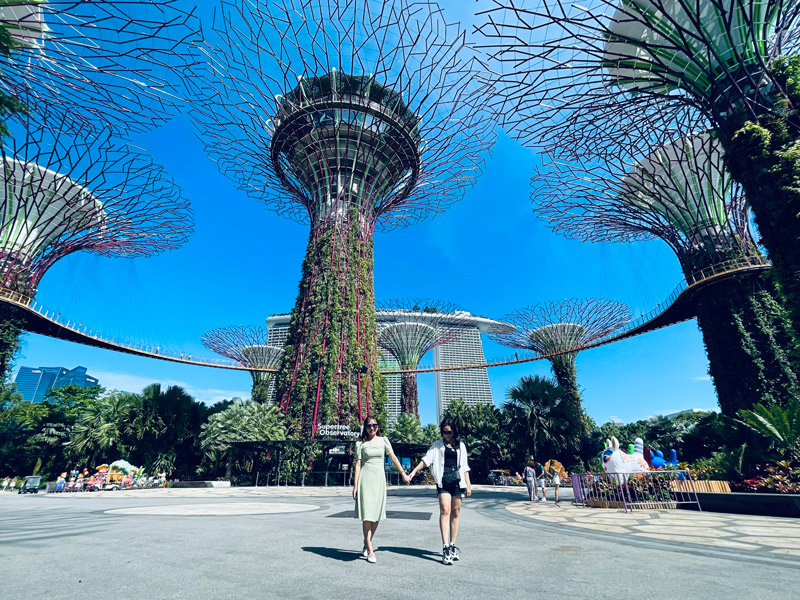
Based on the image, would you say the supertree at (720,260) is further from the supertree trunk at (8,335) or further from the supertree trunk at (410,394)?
the supertree trunk at (8,335)

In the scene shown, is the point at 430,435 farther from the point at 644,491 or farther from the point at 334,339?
the point at 644,491

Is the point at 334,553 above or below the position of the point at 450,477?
below

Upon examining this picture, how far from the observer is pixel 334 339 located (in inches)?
1243

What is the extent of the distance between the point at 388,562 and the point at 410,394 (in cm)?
4187

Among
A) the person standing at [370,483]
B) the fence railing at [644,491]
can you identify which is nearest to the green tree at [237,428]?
the fence railing at [644,491]

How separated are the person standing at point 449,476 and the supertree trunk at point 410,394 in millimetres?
41219

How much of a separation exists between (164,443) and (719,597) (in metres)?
32.9

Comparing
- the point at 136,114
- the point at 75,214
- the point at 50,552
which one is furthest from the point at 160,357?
the point at 50,552

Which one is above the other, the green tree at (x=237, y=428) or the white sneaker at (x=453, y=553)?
the green tree at (x=237, y=428)

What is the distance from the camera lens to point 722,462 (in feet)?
42.2

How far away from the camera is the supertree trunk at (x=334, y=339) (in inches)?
1187

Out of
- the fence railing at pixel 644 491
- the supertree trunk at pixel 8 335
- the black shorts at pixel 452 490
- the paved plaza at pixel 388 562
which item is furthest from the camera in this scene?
the supertree trunk at pixel 8 335

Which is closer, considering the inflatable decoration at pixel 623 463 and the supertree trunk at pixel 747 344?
the inflatable decoration at pixel 623 463

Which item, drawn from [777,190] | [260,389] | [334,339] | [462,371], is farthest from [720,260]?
[462,371]
